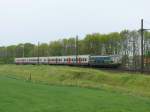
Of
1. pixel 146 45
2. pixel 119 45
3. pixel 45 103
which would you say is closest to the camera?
pixel 45 103

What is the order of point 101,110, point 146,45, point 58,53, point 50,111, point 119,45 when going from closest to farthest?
point 50,111, point 101,110, point 146,45, point 119,45, point 58,53

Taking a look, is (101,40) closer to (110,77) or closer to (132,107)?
(110,77)

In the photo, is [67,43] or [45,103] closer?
[45,103]

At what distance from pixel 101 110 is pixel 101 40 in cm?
9048

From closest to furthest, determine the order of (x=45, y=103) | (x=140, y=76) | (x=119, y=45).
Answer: (x=45, y=103) → (x=140, y=76) → (x=119, y=45)

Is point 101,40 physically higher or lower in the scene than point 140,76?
higher

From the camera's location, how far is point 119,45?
103 metres

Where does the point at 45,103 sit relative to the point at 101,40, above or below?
below

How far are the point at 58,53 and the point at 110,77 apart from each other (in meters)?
80.5

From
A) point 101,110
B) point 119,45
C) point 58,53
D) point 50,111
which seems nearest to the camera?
point 50,111

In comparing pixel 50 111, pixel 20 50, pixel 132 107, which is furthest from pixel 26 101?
pixel 20 50

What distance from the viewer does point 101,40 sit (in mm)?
105875

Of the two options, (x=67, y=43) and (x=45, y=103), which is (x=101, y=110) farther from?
(x=67, y=43)

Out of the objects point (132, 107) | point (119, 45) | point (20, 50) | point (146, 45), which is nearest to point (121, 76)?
point (132, 107)
